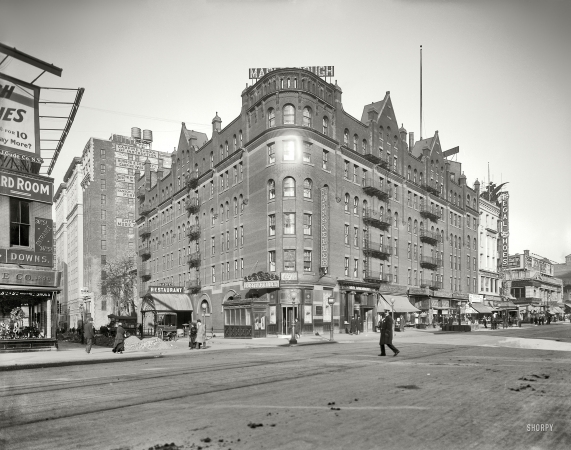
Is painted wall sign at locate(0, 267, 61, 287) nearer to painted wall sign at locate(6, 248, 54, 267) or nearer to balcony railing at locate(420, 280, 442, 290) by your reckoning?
painted wall sign at locate(6, 248, 54, 267)

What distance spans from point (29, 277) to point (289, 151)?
954 inches

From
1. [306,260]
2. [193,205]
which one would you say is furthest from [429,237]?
[193,205]

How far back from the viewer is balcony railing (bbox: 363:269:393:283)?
50.2 meters

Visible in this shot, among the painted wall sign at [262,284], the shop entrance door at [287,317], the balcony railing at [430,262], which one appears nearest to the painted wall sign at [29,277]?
the painted wall sign at [262,284]

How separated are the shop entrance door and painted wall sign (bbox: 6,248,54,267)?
813 inches

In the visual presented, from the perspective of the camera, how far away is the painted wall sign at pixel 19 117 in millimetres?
14723

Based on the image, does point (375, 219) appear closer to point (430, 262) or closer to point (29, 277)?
point (430, 262)

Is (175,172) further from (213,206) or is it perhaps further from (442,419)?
(442,419)

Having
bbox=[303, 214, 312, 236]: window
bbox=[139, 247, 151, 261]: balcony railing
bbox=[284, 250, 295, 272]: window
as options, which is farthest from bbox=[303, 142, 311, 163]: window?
bbox=[139, 247, 151, 261]: balcony railing

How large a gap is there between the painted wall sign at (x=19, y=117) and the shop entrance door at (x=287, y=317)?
82.5ft

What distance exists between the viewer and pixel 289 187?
43.9m

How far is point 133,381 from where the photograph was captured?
13305 millimetres

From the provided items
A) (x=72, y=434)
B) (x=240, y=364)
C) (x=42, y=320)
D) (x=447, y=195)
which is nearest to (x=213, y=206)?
(x=42, y=320)

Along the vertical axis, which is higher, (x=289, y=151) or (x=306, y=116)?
(x=306, y=116)
